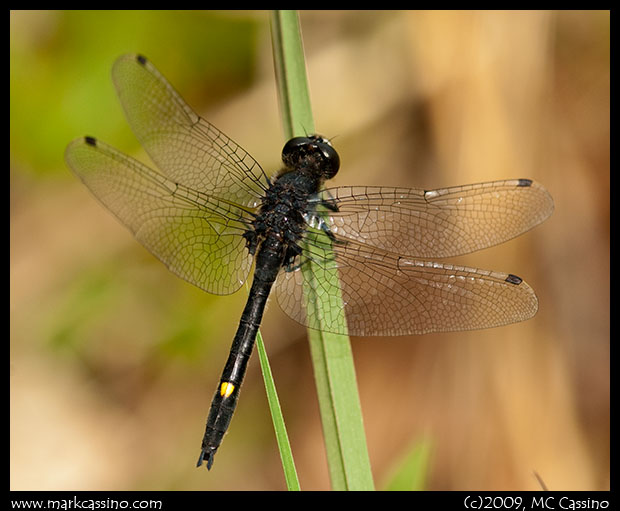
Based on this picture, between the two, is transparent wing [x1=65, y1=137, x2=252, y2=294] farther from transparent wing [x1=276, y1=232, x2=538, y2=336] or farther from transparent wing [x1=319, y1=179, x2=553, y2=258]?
transparent wing [x1=319, y1=179, x2=553, y2=258]

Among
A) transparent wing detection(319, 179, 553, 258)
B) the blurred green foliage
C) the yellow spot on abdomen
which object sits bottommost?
the yellow spot on abdomen

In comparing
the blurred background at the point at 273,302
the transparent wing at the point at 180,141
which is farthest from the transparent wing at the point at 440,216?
the blurred background at the point at 273,302

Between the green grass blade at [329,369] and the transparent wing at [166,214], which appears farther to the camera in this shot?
the transparent wing at [166,214]

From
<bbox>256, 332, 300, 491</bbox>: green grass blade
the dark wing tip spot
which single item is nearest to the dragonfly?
the dark wing tip spot

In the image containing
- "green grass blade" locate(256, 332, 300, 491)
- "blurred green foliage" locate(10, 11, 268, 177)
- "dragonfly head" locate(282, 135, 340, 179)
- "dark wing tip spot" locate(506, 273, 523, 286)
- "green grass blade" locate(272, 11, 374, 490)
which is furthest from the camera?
"blurred green foliage" locate(10, 11, 268, 177)

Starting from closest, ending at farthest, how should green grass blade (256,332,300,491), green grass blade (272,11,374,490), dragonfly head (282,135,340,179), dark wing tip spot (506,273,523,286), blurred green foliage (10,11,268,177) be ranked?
green grass blade (256,332,300,491) < green grass blade (272,11,374,490) < dark wing tip spot (506,273,523,286) < dragonfly head (282,135,340,179) < blurred green foliage (10,11,268,177)

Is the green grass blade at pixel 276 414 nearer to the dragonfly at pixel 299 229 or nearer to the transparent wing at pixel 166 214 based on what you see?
the dragonfly at pixel 299 229

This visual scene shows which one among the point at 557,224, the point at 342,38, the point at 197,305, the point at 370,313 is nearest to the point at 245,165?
the point at 370,313

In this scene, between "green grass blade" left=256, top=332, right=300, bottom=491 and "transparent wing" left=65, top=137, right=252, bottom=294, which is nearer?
"green grass blade" left=256, top=332, right=300, bottom=491
